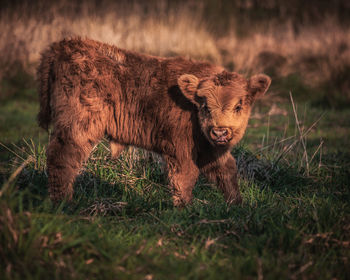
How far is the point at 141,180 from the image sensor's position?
5469 millimetres

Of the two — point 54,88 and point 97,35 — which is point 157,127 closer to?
point 54,88

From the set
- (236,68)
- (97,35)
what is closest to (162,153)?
(236,68)

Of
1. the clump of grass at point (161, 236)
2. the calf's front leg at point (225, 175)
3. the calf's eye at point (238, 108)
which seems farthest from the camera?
the calf's front leg at point (225, 175)

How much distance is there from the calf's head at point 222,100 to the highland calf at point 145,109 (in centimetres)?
1

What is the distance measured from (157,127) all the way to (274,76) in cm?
852

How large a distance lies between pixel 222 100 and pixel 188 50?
9274mm

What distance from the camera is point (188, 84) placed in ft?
15.6

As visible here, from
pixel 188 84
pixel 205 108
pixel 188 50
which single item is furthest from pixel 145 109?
pixel 188 50

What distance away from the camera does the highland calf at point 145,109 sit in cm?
474

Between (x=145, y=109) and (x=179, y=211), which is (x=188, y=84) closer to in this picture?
(x=145, y=109)

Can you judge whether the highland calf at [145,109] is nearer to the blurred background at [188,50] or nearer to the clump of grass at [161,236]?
the clump of grass at [161,236]

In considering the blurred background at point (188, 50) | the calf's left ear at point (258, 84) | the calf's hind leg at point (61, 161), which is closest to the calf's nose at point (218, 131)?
the calf's left ear at point (258, 84)

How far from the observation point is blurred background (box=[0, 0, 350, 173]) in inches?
427

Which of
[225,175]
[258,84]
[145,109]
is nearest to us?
[258,84]
